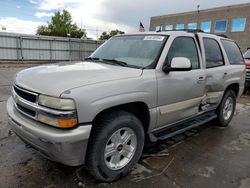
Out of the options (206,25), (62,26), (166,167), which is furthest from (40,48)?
(62,26)

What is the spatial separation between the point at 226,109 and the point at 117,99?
11.3ft

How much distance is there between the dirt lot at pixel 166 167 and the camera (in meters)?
2.66

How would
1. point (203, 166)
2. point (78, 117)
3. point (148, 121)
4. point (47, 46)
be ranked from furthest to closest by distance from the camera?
point (47, 46) → point (203, 166) → point (148, 121) → point (78, 117)

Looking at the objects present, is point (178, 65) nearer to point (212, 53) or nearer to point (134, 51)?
point (134, 51)

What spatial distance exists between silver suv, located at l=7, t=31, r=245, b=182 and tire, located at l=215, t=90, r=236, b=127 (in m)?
0.62

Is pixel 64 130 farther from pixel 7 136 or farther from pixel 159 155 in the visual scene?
pixel 7 136

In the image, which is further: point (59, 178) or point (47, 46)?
point (47, 46)

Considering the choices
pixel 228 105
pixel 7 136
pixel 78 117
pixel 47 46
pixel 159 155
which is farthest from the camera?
pixel 47 46

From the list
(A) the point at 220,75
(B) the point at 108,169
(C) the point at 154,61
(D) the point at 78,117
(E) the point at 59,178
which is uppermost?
(C) the point at 154,61

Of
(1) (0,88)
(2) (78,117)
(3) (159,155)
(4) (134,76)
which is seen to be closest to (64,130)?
(2) (78,117)

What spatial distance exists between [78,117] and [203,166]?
205 centimetres

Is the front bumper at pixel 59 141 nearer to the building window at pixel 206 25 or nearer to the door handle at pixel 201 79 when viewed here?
the door handle at pixel 201 79

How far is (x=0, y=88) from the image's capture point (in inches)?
312

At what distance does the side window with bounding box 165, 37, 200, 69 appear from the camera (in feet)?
10.5
